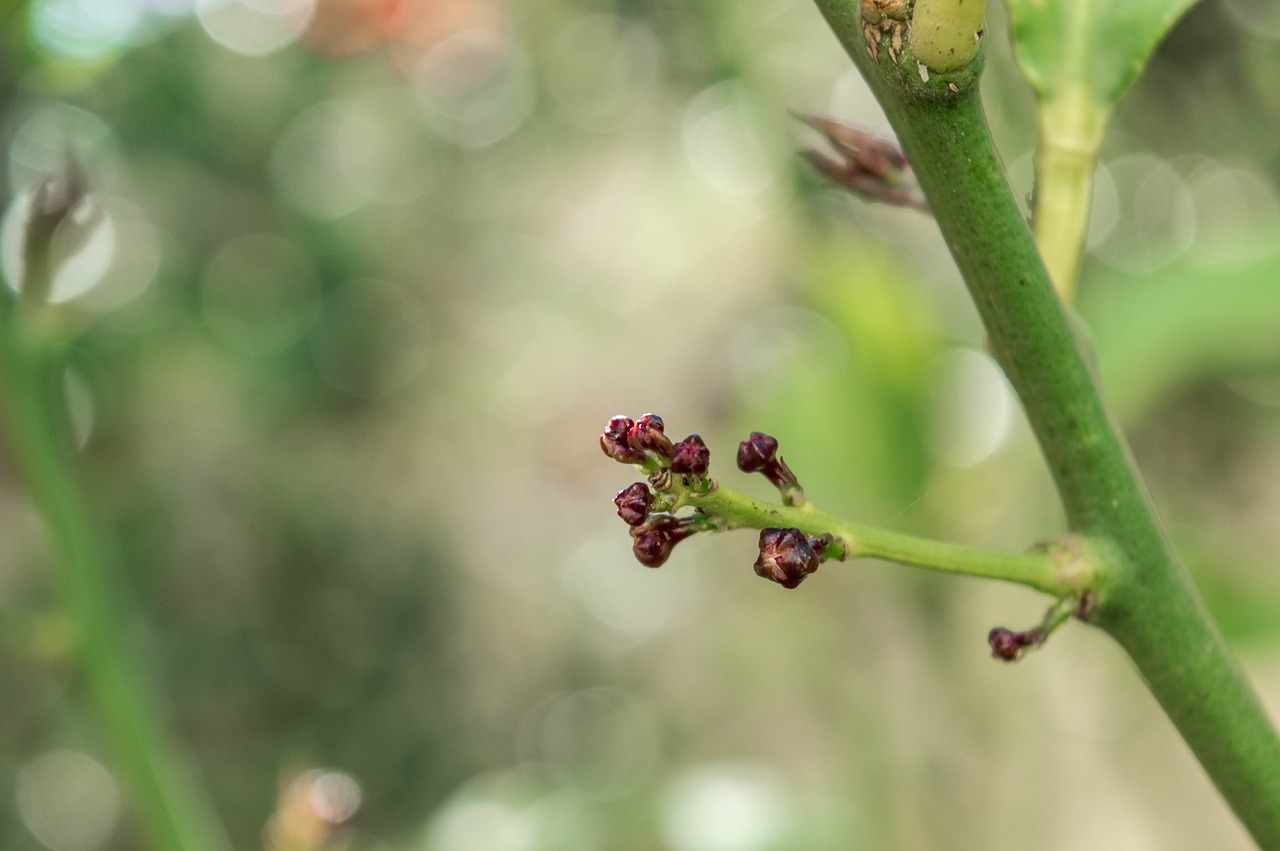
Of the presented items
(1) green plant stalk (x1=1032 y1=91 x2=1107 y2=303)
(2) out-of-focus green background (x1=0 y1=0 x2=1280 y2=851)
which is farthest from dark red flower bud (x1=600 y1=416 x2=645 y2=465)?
(2) out-of-focus green background (x1=0 y1=0 x2=1280 y2=851)

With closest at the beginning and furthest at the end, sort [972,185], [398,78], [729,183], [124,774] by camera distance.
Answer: [972,185], [124,774], [729,183], [398,78]

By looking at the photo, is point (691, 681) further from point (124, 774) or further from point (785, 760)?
point (124, 774)

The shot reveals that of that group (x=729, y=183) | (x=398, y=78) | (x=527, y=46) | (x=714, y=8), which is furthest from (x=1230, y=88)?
(x=398, y=78)

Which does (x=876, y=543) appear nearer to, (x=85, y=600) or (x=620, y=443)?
(x=620, y=443)

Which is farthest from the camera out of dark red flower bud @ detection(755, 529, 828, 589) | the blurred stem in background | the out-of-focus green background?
the out-of-focus green background

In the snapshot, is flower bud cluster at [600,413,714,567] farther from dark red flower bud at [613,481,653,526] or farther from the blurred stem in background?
the blurred stem in background

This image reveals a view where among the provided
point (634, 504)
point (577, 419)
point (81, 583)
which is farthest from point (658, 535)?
point (577, 419)
